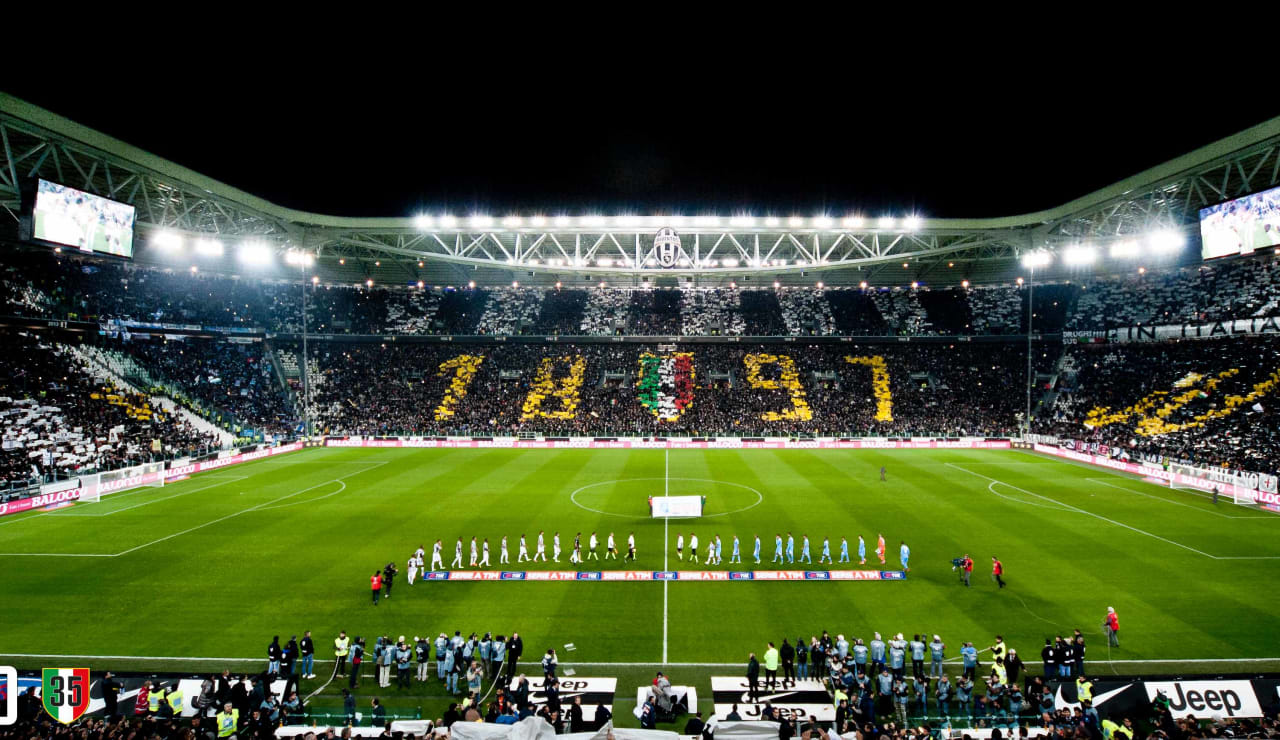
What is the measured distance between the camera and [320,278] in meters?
59.4

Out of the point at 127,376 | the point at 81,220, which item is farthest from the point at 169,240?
the point at 81,220

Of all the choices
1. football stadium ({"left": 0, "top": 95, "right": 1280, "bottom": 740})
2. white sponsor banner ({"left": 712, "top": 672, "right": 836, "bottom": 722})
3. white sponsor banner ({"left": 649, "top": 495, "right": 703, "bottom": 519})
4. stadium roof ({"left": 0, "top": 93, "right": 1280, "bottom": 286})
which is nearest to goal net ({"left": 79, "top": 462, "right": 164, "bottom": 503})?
football stadium ({"left": 0, "top": 95, "right": 1280, "bottom": 740})

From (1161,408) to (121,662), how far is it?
172 ft

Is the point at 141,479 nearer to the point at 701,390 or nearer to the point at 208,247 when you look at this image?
the point at 208,247

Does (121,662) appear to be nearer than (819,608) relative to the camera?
Yes

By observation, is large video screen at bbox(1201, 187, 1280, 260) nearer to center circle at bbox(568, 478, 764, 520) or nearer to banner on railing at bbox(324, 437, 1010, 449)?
banner on railing at bbox(324, 437, 1010, 449)

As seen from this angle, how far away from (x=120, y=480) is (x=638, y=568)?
2832 cm

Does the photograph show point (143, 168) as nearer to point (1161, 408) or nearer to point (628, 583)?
point (628, 583)

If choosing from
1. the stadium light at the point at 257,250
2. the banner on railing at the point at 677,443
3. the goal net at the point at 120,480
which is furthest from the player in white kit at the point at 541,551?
the stadium light at the point at 257,250

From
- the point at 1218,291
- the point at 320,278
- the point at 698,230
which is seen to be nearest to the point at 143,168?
the point at 698,230

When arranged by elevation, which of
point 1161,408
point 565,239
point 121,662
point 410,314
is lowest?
point 121,662

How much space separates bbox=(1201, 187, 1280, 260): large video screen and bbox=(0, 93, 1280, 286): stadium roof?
152 cm

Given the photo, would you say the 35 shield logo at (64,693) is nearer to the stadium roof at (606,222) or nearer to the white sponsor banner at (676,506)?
the white sponsor banner at (676,506)

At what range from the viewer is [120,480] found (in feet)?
102
